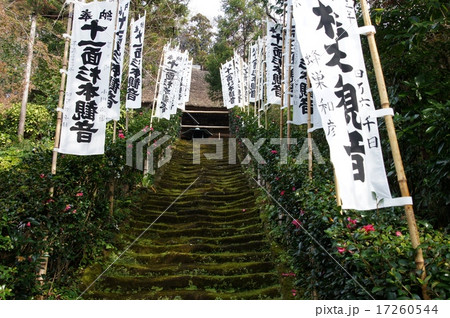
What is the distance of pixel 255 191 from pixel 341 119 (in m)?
5.50

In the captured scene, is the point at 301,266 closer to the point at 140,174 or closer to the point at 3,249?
the point at 3,249

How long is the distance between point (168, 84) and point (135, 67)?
2.70 m

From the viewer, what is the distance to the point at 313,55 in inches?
139

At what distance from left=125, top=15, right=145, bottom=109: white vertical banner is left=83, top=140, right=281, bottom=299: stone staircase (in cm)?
217

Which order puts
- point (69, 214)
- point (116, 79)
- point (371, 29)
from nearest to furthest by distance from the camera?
point (371, 29) → point (69, 214) → point (116, 79)

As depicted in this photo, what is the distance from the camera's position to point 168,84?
12023mm

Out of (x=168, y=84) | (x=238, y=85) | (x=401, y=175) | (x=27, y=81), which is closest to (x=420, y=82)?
(x=401, y=175)

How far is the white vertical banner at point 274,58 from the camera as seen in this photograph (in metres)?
8.86

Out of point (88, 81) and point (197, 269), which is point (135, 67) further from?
point (197, 269)

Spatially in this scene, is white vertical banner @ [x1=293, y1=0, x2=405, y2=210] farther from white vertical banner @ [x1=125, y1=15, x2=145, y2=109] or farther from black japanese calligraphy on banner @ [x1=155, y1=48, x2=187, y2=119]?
black japanese calligraphy on banner @ [x1=155, y1=48, x2=187, y2=119]

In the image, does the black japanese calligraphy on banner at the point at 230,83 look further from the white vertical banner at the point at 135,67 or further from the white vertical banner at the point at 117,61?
the white vertical banner at the point at 117,61

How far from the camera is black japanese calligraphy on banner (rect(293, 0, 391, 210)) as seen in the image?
3043 millimetres

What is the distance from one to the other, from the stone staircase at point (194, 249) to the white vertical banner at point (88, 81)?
194 centimetres
